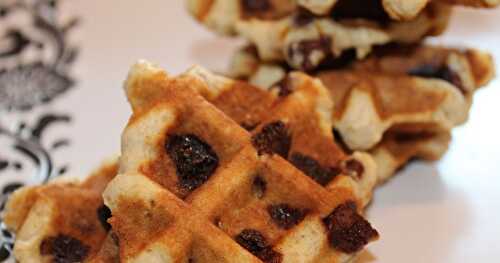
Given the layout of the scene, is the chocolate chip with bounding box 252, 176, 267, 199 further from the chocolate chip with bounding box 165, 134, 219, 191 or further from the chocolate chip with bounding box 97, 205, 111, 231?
the chocolate chip with bounding box 97, 205, 111, 231

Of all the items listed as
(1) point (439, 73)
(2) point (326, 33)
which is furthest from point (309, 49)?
(1) point (439, 73)

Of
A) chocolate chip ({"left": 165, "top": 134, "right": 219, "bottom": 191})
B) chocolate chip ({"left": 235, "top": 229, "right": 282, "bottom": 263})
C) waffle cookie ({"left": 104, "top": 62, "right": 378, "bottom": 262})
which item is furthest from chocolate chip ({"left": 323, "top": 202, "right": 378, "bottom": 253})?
chocolate chip ({"left": 165, "top": 134, "right": 219, "bottom": 191})

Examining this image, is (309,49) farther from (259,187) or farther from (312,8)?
(259,187)

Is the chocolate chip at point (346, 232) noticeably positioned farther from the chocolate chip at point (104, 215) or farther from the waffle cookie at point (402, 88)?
the chocolate chip at point (104, 215)

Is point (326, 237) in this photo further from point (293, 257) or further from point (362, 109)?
point (362, 109)

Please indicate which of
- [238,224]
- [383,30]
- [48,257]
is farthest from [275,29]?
[48,257]

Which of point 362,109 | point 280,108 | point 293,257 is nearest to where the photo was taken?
point 293,257

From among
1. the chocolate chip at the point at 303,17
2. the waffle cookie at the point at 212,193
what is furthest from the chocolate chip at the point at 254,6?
the waffle cookie at the point at 212,193

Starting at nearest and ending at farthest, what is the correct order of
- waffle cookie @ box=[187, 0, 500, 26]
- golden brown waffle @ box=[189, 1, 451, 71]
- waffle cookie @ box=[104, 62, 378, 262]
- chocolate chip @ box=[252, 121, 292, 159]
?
1. waffle cookie @ box=[104, 62, 378, 262]
2. chocolate chip @ box=[252, 121, 292, 159]
3. waffle cookie @ box=[187, 0, 500, 26]
4. golden brown waffle @ box=[189, 1, 451, 71]
